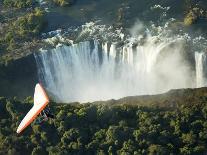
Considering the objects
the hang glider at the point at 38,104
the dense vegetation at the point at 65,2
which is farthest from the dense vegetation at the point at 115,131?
the dense vegetation at the point at 65,2

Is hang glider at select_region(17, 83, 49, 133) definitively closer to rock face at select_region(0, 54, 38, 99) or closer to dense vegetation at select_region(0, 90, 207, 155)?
dense vegetation at select_region(0, 90, 207, 155)

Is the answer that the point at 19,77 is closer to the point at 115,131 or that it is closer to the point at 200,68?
the point at 115,131

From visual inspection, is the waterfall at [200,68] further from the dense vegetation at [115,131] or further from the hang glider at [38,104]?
the hang glider at [38,104]

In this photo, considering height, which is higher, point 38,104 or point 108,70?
point 108,70

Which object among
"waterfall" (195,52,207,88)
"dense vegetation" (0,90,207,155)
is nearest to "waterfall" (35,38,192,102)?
"waterfall" (195,52,207,88)

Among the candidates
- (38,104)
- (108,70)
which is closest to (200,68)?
(108,70)

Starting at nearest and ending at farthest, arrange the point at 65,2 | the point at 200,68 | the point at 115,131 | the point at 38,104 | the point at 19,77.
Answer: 1. the point at 38,104
2. the point at 115,131
3. the point at 200,68
4. the point at 19,77
5. the point at 65,2
